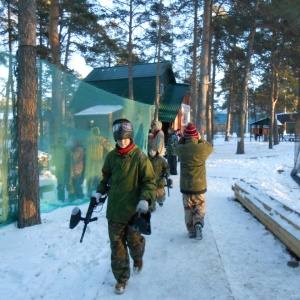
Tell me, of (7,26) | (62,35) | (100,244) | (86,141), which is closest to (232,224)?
(100,244)

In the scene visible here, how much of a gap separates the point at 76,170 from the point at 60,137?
2.82 ft

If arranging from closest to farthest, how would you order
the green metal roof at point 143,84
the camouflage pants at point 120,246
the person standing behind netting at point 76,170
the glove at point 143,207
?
1. the glove at point 143,207
2. the camouflage pants at point 120,246
3. the person standing behind netting at point 76,170
4. the green metal roof at point 143,84

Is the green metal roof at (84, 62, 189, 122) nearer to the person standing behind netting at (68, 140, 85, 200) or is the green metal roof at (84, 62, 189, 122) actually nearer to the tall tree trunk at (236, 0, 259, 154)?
the tall tree trunk at (236, 0, 259, 154)

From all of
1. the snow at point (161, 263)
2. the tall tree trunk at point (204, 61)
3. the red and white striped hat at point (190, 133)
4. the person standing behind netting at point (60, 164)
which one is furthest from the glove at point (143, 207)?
the tall tree trunk at point (204, 61)

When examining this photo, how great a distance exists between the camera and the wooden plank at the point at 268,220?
13.7ft

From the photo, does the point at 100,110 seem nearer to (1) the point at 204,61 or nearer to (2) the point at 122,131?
(2) the point at 122,131

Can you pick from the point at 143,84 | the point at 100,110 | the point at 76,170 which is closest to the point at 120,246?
the point at 76,170

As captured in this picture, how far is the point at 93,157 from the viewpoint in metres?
7.38

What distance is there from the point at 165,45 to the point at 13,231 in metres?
20.6

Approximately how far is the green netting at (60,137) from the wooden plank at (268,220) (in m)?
3.21

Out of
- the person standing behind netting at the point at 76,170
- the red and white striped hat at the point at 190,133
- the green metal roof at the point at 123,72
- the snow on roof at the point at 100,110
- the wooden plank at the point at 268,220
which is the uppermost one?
the green metal roof at the point at 123,72

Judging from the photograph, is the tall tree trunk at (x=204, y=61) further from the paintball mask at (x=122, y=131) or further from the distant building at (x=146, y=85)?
the distant building at (x=146, y=85)

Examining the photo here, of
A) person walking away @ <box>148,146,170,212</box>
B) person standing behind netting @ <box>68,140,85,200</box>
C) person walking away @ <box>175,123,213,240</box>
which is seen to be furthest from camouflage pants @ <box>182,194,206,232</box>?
person standing behind netting @ <box>68,140,85,200</box>

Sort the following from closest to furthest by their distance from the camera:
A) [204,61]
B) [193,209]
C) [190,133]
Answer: [193,209] < [190,133] < [204,61]
